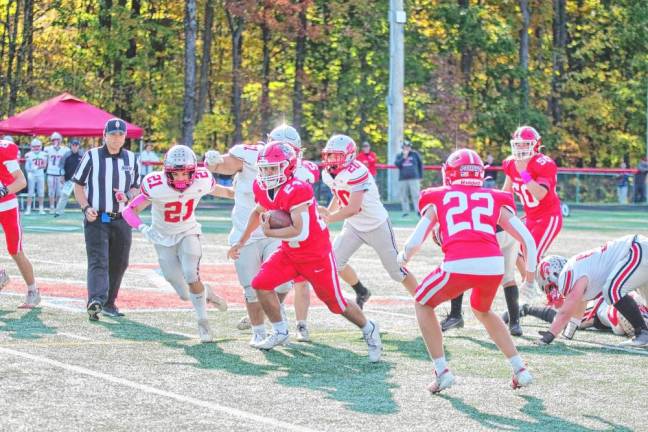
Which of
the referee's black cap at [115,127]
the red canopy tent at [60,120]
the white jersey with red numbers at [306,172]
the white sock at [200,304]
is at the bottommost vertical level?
the white sock at [200,304]

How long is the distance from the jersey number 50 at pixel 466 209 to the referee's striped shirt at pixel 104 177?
4.30 metres

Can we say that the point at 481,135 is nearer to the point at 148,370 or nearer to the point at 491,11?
the point at 491,11

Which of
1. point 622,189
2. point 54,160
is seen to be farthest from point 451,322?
point 622,189

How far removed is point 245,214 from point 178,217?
0.53 meters

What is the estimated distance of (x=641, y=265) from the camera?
973 cm

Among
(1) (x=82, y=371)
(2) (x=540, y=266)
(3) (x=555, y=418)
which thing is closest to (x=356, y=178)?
(2) (x=540, y=266)

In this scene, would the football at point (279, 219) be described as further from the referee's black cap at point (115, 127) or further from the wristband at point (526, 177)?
the wristband at point (526, 177)

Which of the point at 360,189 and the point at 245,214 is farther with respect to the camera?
the point at 360,189

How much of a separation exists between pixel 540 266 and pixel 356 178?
1656mm

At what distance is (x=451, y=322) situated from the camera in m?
10.9

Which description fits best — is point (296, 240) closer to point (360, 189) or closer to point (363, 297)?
point (360, 189)

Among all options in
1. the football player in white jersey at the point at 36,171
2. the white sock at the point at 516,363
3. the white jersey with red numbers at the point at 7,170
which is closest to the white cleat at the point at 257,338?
the white sock at the point at 516,363

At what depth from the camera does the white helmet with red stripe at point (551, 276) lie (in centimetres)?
1008

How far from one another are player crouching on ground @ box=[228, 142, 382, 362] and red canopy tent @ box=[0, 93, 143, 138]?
71.3ft
